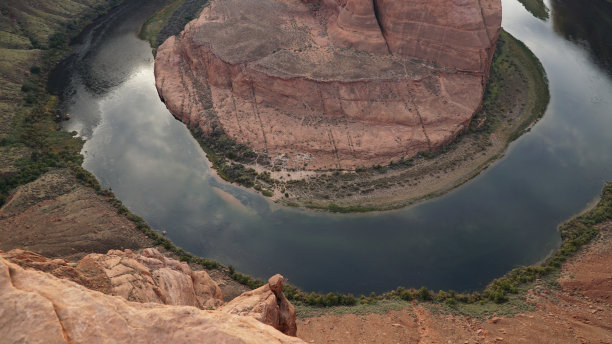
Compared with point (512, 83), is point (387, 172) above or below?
below

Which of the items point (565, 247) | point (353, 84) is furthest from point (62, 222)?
point (565, 247)

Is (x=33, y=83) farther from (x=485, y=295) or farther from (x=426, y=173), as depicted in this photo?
(x=485, y=295)

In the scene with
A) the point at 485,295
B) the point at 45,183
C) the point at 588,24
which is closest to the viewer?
the point at 485,295

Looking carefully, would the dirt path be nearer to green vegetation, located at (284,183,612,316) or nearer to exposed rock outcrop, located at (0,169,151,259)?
green vegetation, located at (284,183,612,316)

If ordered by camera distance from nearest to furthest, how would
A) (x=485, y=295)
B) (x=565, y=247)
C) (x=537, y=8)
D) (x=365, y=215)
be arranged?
(x=485, y=295) → (x=565, y=247) → (x=365, y=215) → (x=537, y=8)

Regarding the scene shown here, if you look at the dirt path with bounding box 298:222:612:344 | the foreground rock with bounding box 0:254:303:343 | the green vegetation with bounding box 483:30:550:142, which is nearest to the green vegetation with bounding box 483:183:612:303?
the dirt path with bounding box 298:222:612:344

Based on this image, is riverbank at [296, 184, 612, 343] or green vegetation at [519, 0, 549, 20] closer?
riverbank at [296, 184, 612, 343]
